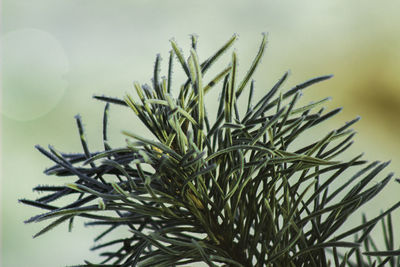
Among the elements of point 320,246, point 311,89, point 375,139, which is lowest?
point 320,246

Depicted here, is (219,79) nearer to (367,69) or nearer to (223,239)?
(223,239)

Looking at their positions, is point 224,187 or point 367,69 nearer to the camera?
point 224,187

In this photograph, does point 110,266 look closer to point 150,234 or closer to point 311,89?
point 150,234

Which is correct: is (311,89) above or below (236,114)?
above

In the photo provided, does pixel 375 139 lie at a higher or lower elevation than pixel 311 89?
lower

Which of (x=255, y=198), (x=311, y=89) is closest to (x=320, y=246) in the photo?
(x=255, y=198)

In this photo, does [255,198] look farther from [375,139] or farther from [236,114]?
[375,139]

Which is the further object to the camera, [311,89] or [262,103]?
[311,89]

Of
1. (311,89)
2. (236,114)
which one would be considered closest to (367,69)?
(311,89)
